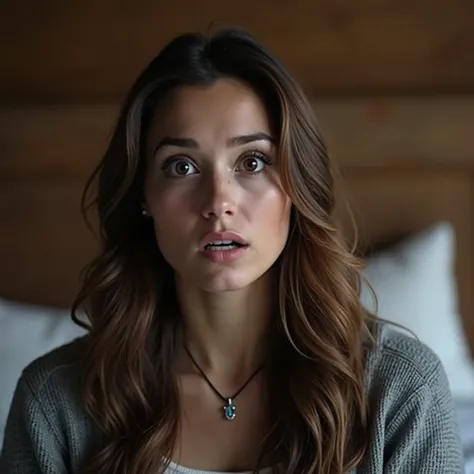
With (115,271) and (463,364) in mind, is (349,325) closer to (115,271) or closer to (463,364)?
(115,271)

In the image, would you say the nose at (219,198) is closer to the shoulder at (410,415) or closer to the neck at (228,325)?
the neck at (228,325)

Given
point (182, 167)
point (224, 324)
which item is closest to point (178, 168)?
point (182, 167)

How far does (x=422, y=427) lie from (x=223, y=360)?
0.31 meters

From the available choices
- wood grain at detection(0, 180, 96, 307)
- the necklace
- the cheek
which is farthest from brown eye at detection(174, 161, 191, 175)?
wood grain at detection(0, 180, 96, 307)

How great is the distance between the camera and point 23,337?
167 cm

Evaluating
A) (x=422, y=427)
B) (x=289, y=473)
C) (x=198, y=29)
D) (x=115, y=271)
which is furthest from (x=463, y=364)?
(x=198, y=29)

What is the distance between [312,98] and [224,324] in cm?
72

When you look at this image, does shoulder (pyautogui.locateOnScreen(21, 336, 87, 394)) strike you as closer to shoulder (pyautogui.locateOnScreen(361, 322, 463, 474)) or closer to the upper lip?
the upper lip

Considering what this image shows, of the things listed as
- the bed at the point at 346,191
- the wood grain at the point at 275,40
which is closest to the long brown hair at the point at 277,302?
the bed at the point at 346,191

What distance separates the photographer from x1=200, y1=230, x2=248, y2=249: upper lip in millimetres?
1148

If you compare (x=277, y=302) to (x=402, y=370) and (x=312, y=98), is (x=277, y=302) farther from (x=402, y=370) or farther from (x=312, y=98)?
(x=312, y=98)

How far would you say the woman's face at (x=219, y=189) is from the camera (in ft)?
3.81

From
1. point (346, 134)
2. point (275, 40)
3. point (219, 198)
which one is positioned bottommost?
point (219, 198)

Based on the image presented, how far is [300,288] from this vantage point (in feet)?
4.15
